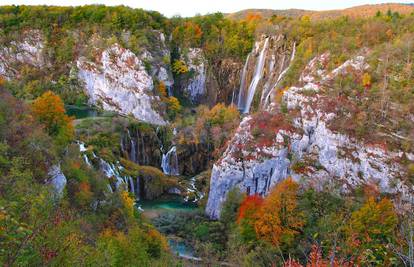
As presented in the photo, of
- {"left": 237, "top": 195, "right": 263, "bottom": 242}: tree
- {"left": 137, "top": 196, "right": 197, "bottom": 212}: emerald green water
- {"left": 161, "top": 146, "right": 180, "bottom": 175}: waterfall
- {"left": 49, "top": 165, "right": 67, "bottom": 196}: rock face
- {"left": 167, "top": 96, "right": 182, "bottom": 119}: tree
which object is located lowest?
{"left": 137, "top": 196, "right": 197, "bottom": 212}: emerald green water

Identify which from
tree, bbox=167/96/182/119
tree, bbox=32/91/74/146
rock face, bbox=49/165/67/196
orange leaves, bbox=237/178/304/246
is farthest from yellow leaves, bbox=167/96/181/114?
rock face, bbox=49/165/67/196

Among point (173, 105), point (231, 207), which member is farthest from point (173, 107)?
point (231, 207)

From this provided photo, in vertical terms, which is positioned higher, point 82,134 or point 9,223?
point 9,223

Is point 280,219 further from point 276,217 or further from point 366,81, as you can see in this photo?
point 366,81

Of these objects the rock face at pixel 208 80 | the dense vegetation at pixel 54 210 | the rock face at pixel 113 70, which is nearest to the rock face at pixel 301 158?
the dense vegetation at pixel 54 210

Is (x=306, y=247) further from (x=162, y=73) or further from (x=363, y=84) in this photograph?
(x=162, y=73)

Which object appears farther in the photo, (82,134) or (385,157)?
(82,134)

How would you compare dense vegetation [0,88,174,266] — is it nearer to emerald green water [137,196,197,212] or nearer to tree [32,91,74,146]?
tree [32,91,74,146]

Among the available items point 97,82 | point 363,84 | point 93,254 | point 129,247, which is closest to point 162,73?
point 97,82
